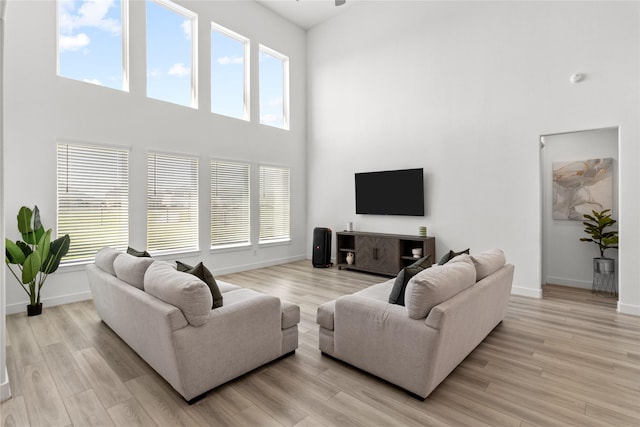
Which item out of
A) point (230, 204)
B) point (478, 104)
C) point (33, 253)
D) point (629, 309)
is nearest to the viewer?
point (33, 253)

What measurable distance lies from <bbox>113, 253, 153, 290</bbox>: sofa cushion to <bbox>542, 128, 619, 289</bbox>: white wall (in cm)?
572

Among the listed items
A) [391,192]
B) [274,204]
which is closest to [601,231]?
[391,192]

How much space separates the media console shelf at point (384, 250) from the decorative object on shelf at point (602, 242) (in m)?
2.17

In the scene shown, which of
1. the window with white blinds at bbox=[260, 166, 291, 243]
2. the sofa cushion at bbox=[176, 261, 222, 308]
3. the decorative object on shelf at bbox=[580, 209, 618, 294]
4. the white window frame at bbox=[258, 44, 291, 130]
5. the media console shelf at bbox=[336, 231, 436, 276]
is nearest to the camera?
the sofa cushion at bbox=[176, 261, 222, 308]

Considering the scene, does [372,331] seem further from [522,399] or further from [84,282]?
[84,282]

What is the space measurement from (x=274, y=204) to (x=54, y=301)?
3.95m

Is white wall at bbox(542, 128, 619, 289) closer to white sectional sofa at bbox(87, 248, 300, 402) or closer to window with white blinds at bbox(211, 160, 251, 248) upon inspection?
white sectional sofa at bbox(87, 248, 300, 402)

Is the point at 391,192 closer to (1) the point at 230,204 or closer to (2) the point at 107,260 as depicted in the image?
(1) the point at 230,204

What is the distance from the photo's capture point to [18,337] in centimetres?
312

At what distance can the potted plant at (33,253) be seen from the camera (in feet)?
11.6

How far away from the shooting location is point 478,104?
16.3 ft

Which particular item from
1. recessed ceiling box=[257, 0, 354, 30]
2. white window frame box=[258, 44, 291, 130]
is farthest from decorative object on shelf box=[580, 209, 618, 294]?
recessed ceiling box=[257, 0, 354, 30]

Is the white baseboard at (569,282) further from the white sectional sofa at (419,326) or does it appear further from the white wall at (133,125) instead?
the white wall at (133,125)

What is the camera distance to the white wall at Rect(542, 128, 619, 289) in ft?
15.2
